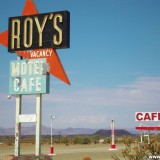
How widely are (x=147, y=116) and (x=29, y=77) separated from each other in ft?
33.0

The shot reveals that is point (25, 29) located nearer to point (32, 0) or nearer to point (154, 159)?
point (32, 0)

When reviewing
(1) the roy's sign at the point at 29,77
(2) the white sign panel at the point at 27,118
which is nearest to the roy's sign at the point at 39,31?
(1) the roy's sign at the point at 29,77

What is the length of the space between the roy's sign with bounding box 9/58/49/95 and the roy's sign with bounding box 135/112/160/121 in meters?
9.65

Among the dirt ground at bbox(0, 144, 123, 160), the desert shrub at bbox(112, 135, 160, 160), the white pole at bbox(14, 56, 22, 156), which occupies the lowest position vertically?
the dirt ground at bbox(0, 144, 123, 160)

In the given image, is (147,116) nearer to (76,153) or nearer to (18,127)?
(18,127)

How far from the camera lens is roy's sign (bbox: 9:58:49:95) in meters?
19.4

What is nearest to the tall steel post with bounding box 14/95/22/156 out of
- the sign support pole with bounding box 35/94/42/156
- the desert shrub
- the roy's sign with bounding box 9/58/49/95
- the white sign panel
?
the white sign panel

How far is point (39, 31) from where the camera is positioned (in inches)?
782

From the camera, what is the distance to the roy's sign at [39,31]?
19.1m

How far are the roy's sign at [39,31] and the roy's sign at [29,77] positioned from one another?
736 millimetres

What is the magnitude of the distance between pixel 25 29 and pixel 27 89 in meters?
2.91

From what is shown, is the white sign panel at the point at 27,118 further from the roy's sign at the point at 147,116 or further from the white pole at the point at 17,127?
the roy's sign at the point at 147,116

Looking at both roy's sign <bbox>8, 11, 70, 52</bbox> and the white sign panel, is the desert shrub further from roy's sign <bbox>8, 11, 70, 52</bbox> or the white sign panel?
roy's sign <bbox>8, 11, 70, 52</bbox>

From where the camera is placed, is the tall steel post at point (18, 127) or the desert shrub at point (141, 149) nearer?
the desert shrub at point (141, 149)
